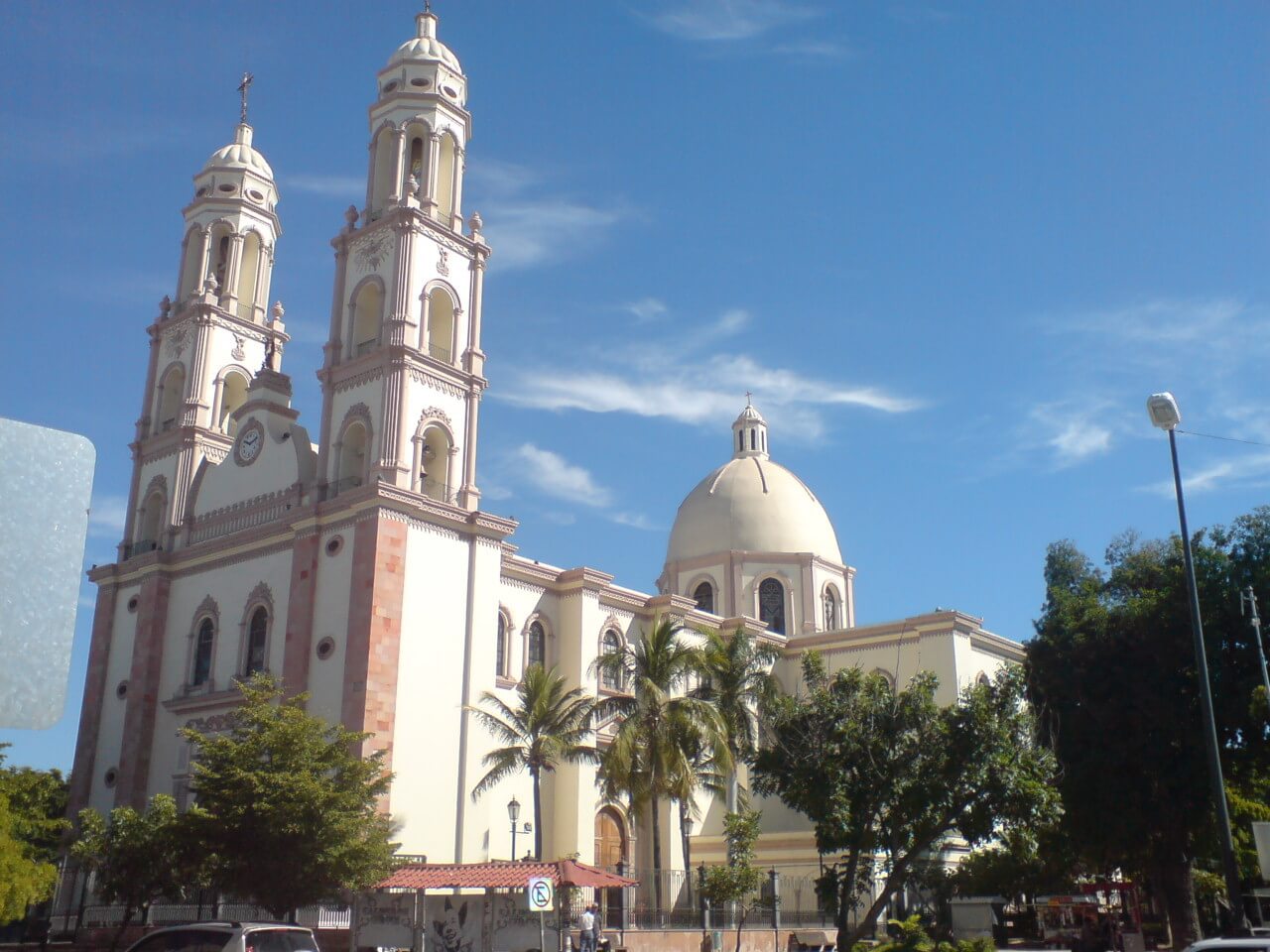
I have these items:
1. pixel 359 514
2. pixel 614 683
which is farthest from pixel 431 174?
pixel 614 683

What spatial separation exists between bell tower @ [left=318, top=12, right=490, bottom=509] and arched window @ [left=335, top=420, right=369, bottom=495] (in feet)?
0.12

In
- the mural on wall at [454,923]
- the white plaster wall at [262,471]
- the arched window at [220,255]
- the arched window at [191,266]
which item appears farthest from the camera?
the arched window at [220,255]

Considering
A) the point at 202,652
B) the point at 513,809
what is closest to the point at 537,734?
the point at 513,809

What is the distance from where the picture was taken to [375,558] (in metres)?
31.4

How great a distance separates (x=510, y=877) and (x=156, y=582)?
20687 mm

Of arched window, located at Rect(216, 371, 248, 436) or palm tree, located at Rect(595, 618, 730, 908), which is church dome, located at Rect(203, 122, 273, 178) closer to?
arched window, located at Rect(216, 371, 248, 436)

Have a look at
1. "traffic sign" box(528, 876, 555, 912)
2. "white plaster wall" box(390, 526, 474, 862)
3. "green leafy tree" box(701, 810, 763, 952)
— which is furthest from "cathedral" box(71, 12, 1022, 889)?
"traffic sign" box(528, 876, 555, 912)

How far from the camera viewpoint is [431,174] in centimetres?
3812

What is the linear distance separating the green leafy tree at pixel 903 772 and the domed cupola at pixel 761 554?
22731mm

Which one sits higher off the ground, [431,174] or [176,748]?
[431,174]

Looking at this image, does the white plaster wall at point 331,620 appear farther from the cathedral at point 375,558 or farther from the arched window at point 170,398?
the arched window at point 170,398

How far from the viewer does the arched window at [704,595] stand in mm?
50375

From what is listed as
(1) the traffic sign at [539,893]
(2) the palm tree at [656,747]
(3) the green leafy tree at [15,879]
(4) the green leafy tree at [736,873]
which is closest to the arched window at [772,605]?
(2) the palm tree at [656,747]

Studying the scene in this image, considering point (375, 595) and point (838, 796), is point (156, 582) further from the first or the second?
A: point (838, 796)
